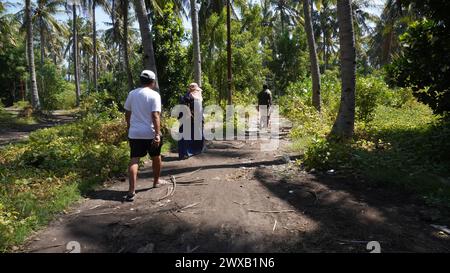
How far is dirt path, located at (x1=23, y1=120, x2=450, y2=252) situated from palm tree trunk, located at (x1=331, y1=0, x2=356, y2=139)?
2.49 metres

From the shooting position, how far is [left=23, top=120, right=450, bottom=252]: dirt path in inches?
165

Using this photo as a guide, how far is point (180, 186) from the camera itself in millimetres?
6684

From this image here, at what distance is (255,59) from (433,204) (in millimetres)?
19716

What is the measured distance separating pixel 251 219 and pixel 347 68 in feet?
17.7

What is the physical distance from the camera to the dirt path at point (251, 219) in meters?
4.20

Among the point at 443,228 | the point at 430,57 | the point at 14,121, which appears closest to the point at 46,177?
the point at 443,228

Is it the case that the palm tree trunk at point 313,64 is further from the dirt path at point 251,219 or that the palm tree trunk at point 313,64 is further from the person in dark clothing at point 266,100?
the dirt path at point 251,219

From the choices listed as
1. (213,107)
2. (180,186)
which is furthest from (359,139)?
(213,107)

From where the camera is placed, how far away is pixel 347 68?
899 centimetres

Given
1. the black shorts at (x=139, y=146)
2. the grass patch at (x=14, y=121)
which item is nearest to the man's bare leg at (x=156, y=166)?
the black shorts at (x=139, y=146)

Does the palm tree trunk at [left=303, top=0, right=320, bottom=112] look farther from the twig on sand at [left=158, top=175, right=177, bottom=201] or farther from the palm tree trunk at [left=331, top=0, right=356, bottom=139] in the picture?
the twig on sand at [left=158, top=175, right=177, bottom=201]

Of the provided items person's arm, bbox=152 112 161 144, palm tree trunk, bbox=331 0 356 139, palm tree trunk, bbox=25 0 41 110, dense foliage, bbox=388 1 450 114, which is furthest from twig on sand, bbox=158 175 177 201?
palm tree trunk, bbox=25 0 41 110

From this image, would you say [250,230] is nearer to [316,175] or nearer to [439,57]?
[316,175]

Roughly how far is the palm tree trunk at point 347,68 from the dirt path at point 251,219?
2493 mm
